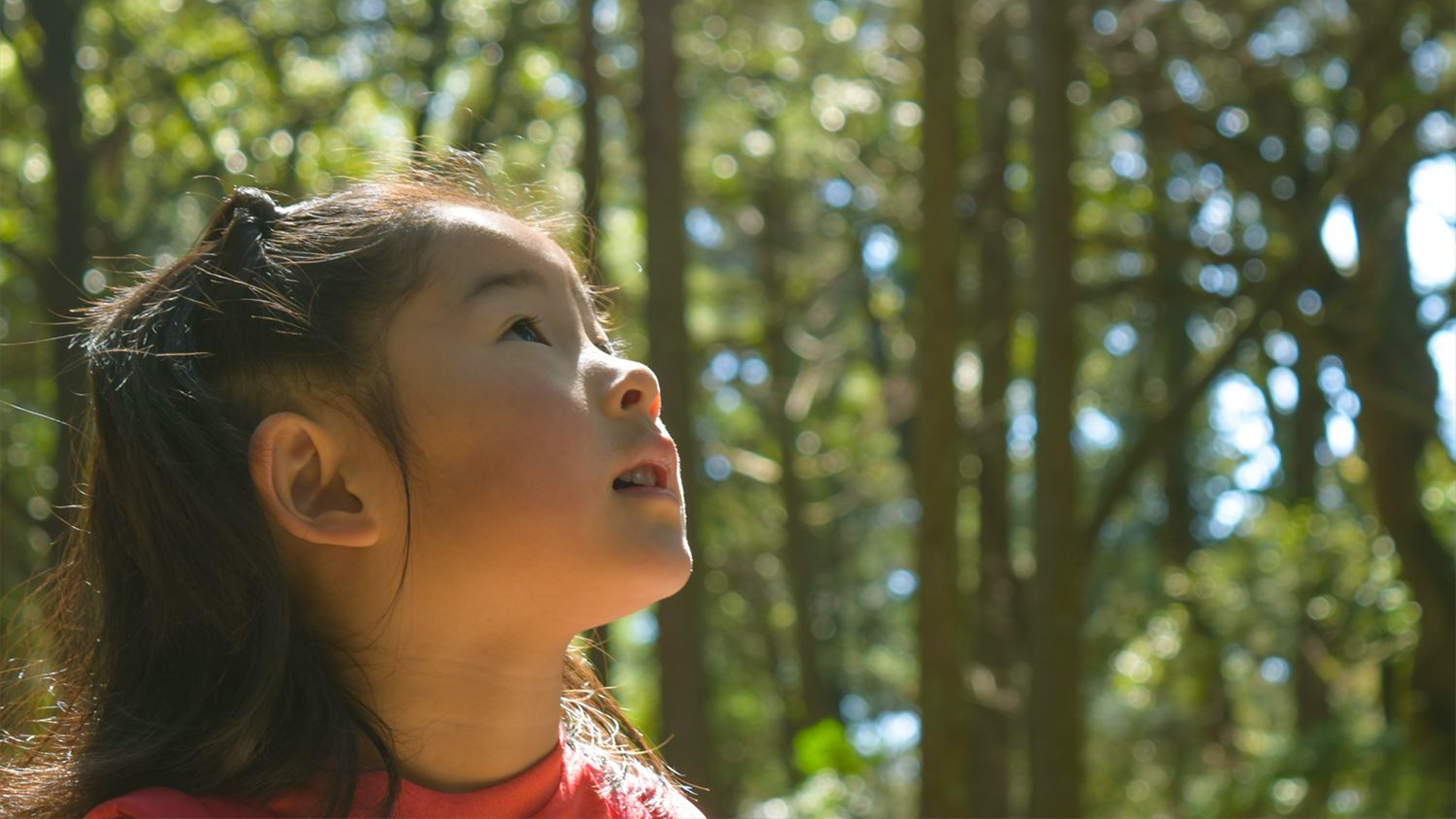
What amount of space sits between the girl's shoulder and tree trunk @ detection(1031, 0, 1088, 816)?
4.98 m

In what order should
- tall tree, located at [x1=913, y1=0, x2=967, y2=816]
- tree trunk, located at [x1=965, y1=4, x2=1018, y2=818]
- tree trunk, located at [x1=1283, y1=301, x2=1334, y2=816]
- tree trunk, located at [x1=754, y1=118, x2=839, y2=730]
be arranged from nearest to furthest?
tall tree, located at [x1=913, y1=0, x2=967, y2=816]
tree trunk, located at [x1=1283, y1=301, x2=1334, y2=816]
tree trunk, located at [x1=965, y1=4, x2=1018, y2=818]
tree trunk, located at [x1=754, y1=118, x2=839, y2=730]

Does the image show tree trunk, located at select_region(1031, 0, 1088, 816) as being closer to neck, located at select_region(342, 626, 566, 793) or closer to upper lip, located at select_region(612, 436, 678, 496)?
upper lip, located at select_region(612, 436, 678, 496)

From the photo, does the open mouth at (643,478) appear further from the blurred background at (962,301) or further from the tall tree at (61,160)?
the tall tree at (61,160)

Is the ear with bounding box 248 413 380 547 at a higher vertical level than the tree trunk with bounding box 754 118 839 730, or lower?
higher

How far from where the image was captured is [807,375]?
29.0ft

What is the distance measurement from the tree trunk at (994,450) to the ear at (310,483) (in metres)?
7.26

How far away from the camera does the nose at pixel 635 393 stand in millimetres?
1355

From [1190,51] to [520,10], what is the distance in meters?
3.95

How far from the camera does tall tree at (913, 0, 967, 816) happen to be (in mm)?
5609

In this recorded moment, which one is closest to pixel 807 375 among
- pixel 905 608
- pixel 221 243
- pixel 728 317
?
pixel 728 317

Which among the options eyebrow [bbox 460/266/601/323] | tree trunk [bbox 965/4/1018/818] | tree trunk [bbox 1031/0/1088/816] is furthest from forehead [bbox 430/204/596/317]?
tree trunk [bbox 965/4/1018/818]

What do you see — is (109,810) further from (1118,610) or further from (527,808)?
(1118,610)

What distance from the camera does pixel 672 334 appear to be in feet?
16.7

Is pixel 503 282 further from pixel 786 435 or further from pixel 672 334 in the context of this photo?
pixel 786 435
